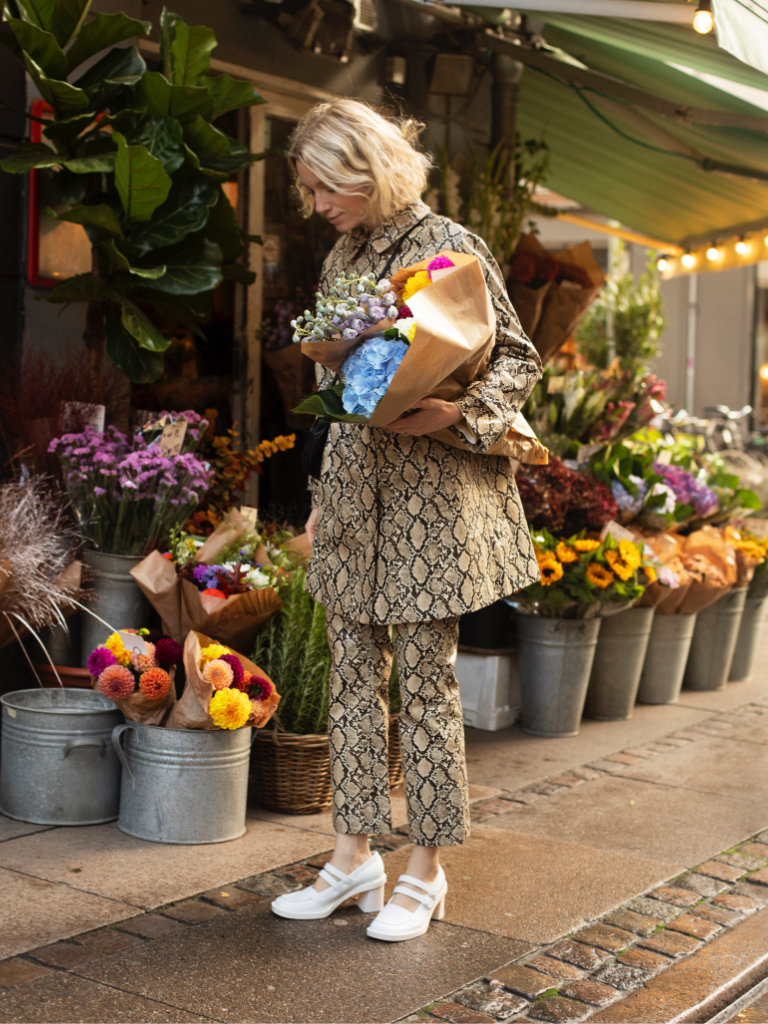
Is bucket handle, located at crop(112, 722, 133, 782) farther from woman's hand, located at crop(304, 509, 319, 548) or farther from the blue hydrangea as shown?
the blue hydrangea

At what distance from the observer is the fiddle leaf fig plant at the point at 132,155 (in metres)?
3.89

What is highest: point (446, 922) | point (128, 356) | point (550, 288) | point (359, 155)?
point (550, 288)

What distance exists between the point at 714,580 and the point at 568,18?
8.56 feet

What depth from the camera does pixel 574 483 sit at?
5.39 meters

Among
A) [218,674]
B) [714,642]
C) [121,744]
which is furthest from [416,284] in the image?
[714,642]

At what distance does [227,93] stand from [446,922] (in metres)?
2.75

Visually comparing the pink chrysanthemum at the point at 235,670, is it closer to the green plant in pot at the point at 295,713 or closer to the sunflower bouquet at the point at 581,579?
the green plant in pot at the point at 295,713

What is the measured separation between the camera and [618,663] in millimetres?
5562

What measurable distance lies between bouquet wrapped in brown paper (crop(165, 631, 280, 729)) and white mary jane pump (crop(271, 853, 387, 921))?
0.57 m

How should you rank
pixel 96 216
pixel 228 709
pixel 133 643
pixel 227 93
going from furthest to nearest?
pixel 227 93 < pixel 96 216 < pixel 133 643 < pixel 228 709

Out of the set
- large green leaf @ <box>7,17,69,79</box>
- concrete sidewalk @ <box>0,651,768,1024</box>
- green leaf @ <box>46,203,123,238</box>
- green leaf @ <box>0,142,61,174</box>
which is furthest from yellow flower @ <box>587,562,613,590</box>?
large green leaf @ <box>7,17,69,79</box>

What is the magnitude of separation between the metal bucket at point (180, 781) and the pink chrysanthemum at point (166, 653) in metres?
0.22

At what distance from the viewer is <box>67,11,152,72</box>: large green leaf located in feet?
12.9

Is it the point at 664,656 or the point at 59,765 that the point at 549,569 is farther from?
the point at 59,765
